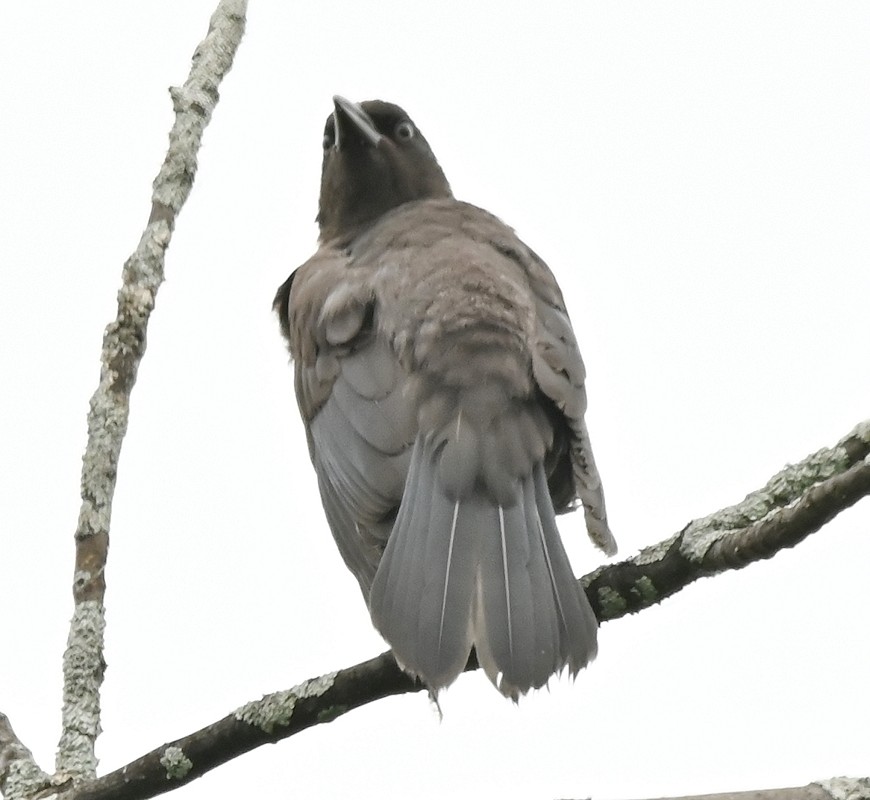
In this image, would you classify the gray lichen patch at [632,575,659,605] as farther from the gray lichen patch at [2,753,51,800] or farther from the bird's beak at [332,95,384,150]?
the bird's beak at [332,95,384,150]

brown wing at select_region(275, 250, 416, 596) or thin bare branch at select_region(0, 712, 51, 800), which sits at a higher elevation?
brown wing at select_region(275, 250, 416, 596)

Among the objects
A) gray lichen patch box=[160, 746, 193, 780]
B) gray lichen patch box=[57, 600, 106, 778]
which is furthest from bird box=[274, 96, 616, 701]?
gray lichen patch box=[57, 600, 106, 778]

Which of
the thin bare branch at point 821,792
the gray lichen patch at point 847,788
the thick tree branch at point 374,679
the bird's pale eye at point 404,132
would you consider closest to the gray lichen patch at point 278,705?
the thick tree branch at point 374,679

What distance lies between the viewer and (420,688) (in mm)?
3025

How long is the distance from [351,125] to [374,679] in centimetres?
278

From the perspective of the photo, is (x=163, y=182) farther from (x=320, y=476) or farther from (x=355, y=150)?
(x=355, y=150)

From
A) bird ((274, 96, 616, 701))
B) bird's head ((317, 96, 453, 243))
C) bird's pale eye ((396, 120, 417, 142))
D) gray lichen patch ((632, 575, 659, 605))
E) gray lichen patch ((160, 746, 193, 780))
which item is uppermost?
bird's pale eye ((396, 120, 417, 142))

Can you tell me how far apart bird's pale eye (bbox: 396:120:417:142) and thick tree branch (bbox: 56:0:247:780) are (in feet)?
4.34

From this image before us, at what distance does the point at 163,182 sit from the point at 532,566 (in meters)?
1.49

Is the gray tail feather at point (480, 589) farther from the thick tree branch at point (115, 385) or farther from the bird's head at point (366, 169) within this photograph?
the bird's head at point (366, 169)

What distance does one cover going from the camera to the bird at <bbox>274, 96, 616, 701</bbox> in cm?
317

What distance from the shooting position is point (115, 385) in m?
3.49

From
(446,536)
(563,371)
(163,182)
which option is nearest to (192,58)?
(163,182)

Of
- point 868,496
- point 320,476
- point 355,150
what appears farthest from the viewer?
point 355,150
